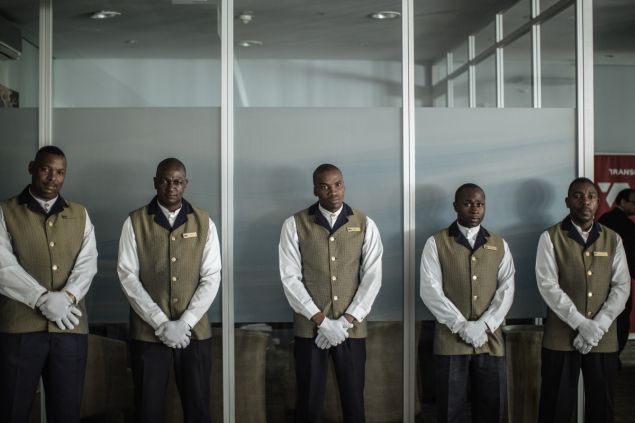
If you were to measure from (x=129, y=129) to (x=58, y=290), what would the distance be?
1.09 metres

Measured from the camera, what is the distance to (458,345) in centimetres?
380

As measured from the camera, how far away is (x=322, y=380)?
3777 mm

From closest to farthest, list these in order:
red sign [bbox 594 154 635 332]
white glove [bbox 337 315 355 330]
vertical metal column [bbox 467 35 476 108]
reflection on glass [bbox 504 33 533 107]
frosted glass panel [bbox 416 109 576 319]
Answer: white glove [bbox 337 315 355 330] < frosted glass panel [bbox 416 109 576 319] < vertical metal column [bbox 467 35 476 108] < reflection on glass [bbox 504 33 533 107] < red sign [bbox 594 154 635 332]

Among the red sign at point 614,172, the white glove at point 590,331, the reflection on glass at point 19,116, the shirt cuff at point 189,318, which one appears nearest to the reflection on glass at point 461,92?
the white glove at point 590,331

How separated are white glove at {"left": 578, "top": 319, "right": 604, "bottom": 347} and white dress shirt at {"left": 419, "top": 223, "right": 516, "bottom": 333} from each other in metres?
0.39

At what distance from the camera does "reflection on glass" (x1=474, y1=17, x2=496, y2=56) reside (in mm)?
4523

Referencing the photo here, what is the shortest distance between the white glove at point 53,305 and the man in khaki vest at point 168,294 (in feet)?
1.04

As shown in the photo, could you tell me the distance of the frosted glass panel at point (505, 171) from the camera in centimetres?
426

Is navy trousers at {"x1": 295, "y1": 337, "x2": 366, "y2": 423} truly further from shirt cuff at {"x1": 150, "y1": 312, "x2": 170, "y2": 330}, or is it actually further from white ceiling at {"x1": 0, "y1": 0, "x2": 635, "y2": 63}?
white ceiling at {"x1": 0, "y1": 0, "x2": 635, "y2": 63}

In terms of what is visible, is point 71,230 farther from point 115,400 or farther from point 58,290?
point 115,400

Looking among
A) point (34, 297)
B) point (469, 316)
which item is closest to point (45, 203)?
point (34, 297)

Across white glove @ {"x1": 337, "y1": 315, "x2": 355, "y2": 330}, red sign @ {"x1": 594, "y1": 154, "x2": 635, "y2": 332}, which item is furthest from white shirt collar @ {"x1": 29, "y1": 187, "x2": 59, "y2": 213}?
red sign @ {"x1": 594, "y1": 154, "x2": 635, "y2": 332}

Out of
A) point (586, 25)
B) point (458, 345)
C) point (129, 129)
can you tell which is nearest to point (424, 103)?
point (586, 25)

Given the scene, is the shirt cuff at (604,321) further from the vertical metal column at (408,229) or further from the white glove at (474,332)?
the vertical metal column at (408,229)
